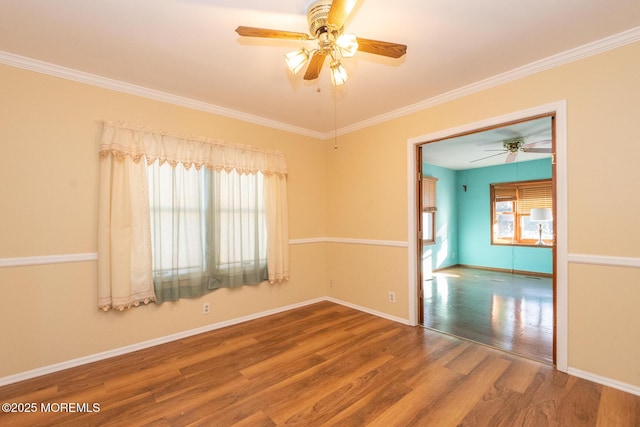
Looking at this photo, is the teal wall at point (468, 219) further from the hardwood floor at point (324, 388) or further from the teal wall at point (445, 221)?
the hardwood floor at point (324, 388)

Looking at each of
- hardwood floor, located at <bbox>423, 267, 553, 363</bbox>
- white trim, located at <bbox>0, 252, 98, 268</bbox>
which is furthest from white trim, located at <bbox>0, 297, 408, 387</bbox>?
white trim, located at <bbox>0, 252, 98, 268</bbox>

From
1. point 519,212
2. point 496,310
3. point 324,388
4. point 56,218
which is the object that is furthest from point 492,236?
point 56,218

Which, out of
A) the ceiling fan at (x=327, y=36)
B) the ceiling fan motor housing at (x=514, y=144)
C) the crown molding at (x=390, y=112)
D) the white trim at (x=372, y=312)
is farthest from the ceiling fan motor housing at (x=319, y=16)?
the ceiling fan motor housing at (x=514, y=144)

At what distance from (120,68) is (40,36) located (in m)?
0.51

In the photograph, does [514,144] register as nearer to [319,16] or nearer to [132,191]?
[319,16]

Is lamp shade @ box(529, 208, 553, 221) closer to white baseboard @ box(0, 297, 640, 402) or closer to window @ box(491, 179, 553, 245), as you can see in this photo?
window @ box(491, 179, 553, 245)

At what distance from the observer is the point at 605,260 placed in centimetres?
209

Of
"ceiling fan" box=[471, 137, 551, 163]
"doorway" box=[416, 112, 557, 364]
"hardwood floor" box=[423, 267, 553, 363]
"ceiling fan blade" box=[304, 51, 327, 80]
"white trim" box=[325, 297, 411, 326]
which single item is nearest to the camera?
"ceiling fan blade" box=[304, 51, 327, 80]

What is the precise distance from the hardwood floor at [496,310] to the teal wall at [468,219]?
47 cm

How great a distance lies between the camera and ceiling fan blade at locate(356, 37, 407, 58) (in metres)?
1.58

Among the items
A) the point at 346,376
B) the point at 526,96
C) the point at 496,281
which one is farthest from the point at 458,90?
the point at 496,281

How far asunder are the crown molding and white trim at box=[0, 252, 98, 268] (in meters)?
1.59

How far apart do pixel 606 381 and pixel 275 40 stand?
3.64 m

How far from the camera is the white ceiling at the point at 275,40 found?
1750 mm
